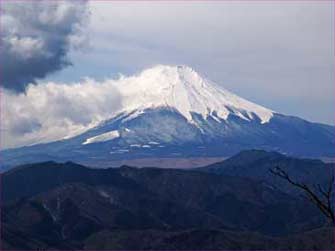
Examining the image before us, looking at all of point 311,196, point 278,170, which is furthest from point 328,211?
point 278,170

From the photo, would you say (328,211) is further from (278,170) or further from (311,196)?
(278,170)

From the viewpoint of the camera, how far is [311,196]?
12.4 meters

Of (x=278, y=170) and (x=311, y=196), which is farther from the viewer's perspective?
(x=278, y=170)

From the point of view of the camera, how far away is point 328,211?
11891 mm

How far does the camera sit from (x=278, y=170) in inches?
528

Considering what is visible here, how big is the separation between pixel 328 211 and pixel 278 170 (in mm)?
1724

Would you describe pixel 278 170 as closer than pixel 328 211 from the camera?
No

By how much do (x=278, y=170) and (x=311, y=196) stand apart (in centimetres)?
115

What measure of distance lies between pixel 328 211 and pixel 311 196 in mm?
575
